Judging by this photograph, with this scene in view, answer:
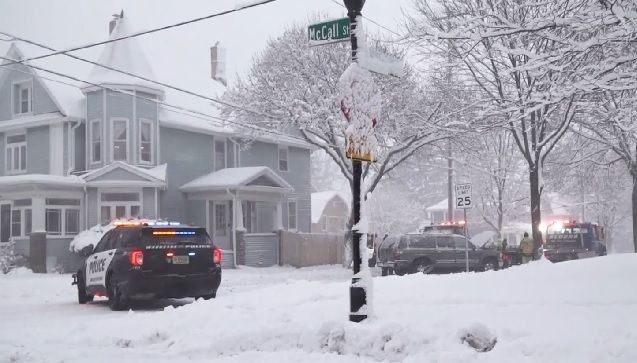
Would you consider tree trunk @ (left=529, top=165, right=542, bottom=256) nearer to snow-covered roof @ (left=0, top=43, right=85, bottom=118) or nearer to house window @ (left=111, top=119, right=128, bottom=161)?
house window @ (left=111, top=119, right=128, bottom=161)

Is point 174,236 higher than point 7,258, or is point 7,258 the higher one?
point 174,236

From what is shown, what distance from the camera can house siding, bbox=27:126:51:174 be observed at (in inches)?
1154

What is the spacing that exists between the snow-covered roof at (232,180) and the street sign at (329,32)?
65.5 ft

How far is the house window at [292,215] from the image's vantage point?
123ft

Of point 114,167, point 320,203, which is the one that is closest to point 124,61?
point 114,167

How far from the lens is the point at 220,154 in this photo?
33.9m

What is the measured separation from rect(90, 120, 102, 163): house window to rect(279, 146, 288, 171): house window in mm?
11136

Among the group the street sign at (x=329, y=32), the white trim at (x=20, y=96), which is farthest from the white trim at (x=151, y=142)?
the street sign at (x=329, y=32)

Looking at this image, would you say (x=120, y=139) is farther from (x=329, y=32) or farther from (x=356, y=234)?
(x=356, y=234)

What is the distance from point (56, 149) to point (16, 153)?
3158 millimetres

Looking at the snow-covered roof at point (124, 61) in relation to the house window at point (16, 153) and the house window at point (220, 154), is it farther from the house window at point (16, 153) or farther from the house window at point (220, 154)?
the house window at point (220, 154)

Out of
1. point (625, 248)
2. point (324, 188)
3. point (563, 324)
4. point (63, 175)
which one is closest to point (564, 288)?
point (563, 324)

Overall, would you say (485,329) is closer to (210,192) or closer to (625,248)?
(210,192)

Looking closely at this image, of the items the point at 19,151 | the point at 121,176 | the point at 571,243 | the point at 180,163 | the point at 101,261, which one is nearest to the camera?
the point at 101,261
